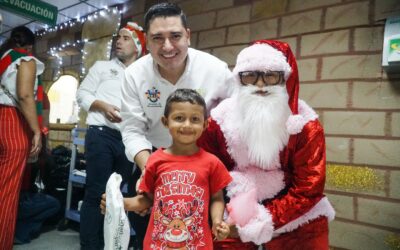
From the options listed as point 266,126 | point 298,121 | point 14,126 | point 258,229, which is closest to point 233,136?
point 266,126

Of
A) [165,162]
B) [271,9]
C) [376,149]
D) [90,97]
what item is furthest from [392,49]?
[90,97]

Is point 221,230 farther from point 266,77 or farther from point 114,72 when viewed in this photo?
point 114,72

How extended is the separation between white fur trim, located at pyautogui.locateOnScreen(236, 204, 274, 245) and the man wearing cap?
123 centimetres

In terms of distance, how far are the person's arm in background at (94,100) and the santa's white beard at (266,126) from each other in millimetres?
1109

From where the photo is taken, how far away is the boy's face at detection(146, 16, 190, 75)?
1.41 m

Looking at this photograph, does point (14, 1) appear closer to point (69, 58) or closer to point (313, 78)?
point (69, 58)

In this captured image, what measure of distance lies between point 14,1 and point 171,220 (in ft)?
12.9

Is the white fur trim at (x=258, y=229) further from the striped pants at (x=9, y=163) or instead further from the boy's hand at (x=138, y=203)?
the striped pants at (x=9, y=163)

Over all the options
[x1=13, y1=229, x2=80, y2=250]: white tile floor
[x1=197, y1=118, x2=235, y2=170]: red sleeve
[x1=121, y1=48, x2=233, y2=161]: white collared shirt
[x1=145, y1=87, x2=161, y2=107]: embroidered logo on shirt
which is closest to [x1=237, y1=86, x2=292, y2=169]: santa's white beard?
[x1=197, y1=118, x2=235, y2=170]: red sleeve

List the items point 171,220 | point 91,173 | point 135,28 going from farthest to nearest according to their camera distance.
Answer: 1. point 135,28
2. point 91,173
3. point 171,220

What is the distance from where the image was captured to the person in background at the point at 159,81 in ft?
4.69

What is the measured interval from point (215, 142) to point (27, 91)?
1.35 metres

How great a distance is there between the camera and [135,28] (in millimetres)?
2469

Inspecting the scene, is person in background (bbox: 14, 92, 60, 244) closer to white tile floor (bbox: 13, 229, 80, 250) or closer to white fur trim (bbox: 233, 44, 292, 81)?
white tile floor (bbox: 13, 229, 80, 250)
